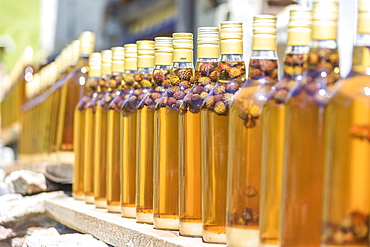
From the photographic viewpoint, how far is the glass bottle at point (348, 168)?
3.25 ft

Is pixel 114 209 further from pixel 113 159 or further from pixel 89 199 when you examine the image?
pixel 89 199

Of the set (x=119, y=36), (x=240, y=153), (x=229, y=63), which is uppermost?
(x=119, y=36)

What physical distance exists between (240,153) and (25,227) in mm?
1323

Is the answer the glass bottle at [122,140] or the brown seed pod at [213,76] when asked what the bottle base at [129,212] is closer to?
the glass bottle at [122,140]

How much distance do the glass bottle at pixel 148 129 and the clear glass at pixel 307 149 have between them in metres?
0.60

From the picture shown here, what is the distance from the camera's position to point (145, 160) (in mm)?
1730

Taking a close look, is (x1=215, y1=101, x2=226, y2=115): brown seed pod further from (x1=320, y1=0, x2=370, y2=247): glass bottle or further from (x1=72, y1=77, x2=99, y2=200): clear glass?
(x1=72, y1=77, x2=99, y2=200): clear glass

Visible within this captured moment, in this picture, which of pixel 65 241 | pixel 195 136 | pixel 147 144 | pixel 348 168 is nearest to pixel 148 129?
pixel 147 144

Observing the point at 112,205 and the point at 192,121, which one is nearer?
the point at 192,121

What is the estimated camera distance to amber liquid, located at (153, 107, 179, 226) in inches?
63.1

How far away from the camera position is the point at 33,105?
411 cm

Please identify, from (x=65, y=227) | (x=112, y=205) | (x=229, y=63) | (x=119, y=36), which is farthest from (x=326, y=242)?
(x=119, y=36)

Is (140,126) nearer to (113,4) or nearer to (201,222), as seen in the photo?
(201,222)

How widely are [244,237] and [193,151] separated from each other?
0.99ft
